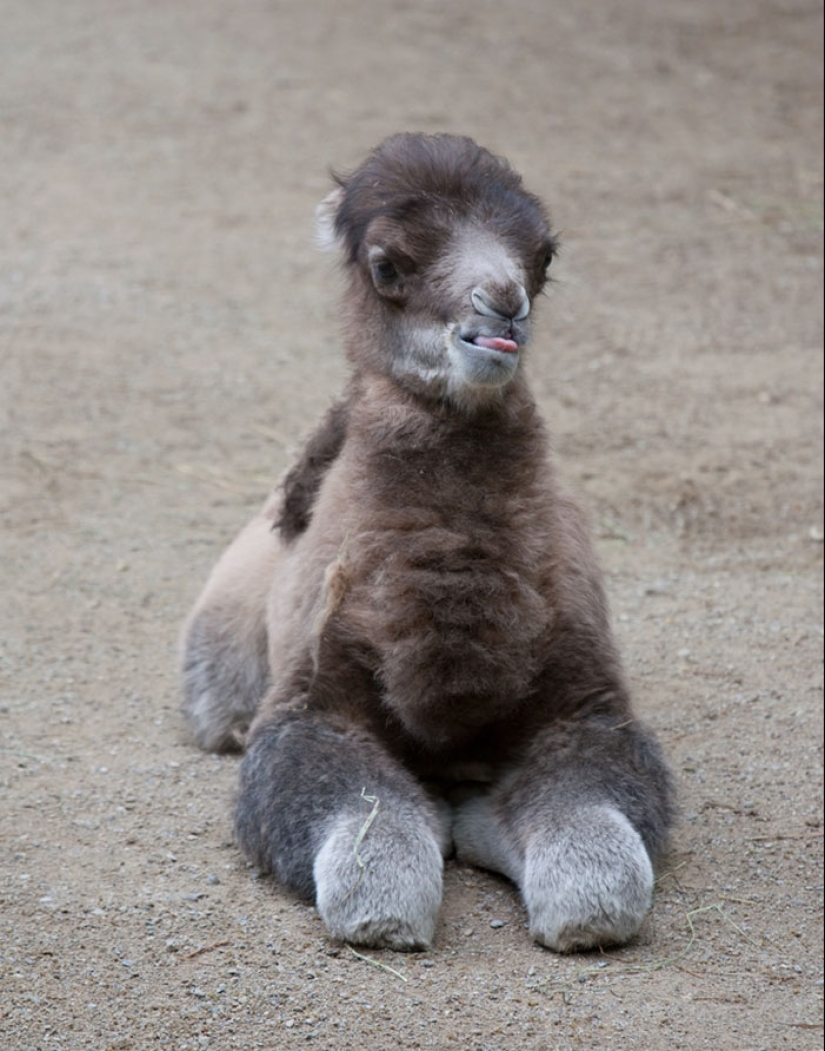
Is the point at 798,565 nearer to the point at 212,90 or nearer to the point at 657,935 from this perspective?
the point at 657,935

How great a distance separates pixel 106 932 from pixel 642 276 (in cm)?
737

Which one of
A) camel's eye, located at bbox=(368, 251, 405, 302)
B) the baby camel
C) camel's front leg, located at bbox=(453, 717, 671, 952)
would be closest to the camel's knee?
the baby camel

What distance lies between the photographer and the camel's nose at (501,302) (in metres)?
4.47

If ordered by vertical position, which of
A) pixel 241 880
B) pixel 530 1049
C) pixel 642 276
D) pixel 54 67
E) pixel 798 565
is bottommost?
pixel 54 67

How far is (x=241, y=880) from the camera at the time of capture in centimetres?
465

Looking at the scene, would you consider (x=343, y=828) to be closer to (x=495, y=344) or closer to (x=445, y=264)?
(x=495, y=344)

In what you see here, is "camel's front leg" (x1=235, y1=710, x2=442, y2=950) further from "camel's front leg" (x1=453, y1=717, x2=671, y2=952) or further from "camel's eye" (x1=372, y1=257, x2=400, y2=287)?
"camel's eye" (x1=372, y1=257, x2=400, y2=287)

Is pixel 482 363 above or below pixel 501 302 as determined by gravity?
below

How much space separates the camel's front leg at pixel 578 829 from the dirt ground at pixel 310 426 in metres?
0.11

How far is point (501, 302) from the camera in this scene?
14.7 ft

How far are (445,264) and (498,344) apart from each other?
0.31 m

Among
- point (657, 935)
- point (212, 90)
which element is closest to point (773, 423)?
point (657, 935)

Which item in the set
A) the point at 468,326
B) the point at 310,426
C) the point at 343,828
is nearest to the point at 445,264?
the point at 468,326

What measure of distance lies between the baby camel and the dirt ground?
249 mm
